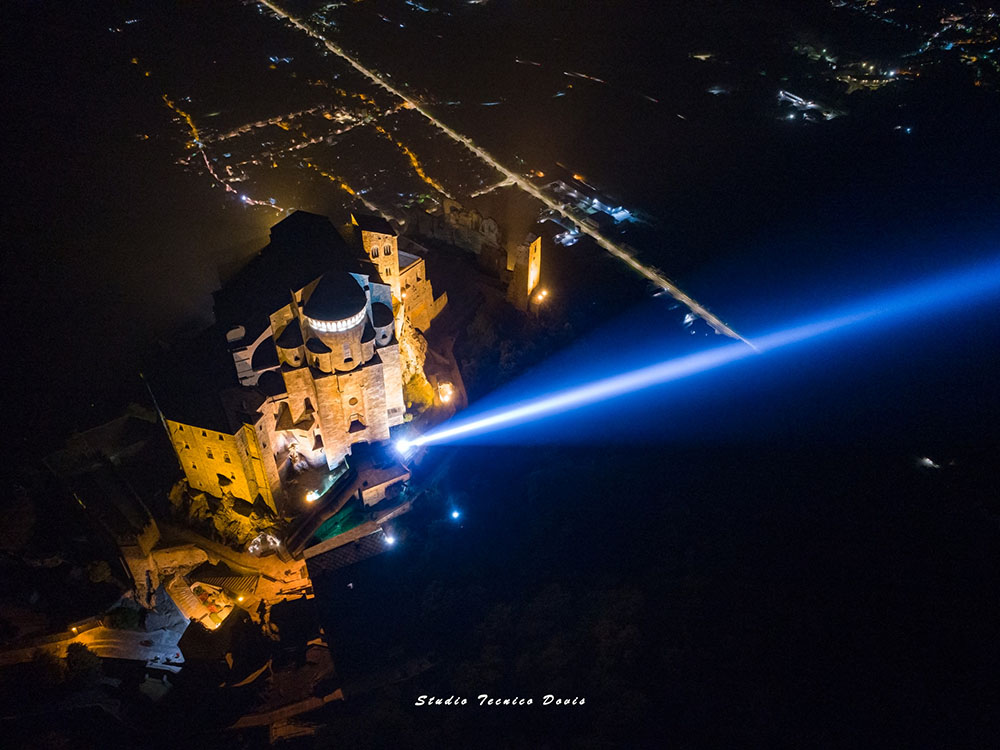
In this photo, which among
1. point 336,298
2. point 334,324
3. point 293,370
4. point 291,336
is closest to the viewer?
point 334,324

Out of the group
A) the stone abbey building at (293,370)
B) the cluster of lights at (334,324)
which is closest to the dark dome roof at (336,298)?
the stone abbey building at (293,370)

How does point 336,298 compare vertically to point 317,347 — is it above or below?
above

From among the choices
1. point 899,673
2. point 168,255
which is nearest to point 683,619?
point 899,673

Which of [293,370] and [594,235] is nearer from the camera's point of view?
[293,370]

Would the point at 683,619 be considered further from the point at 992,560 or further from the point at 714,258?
the point at 714,258

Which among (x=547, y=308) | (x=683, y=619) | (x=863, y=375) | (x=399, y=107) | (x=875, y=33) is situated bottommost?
(x=683, y=619)

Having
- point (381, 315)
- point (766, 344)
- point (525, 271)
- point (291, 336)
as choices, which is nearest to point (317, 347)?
point (291, 336)

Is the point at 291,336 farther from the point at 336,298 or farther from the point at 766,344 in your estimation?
the point at 766,344

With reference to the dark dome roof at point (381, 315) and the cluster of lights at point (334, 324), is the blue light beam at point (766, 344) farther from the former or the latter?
the cluster of lights at point (334, 324)
